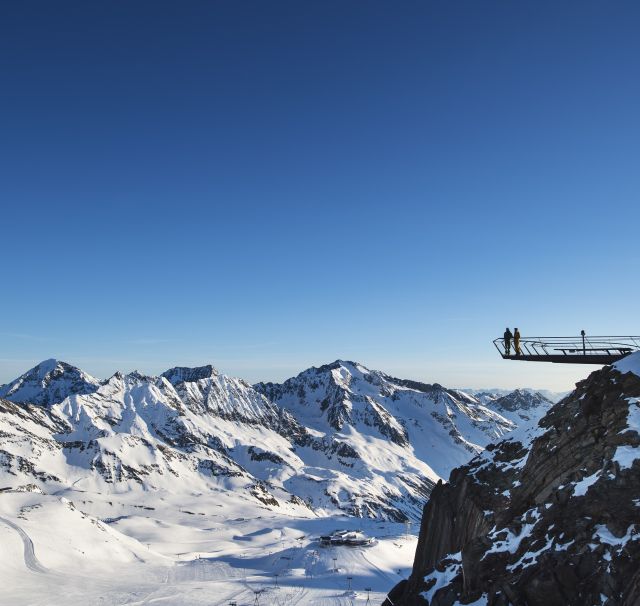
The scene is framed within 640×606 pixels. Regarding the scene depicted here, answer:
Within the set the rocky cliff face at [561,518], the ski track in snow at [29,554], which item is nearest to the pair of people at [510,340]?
the rocky cliff face at [561,518]

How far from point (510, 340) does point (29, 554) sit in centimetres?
8954

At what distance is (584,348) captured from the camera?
3142 centimetres

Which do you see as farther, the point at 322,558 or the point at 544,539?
the point at 322,558

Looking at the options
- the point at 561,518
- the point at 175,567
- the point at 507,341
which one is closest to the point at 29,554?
the point at 175,567

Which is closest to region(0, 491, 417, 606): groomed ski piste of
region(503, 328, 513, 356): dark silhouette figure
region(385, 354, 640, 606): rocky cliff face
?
region(385, 354, 640, 606): rocky cliff face

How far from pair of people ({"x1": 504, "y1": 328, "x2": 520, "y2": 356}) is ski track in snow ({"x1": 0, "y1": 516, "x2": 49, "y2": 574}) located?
8235 centimetres

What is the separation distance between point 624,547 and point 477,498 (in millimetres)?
15369

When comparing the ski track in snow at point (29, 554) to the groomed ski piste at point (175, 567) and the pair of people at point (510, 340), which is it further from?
the pair of people at point (510, 340)

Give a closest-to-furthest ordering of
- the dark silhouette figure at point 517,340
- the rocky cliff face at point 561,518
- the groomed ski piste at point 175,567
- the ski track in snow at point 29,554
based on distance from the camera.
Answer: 1. the rocky cliff face at point 561,518
2. the dark silhouette figure at point 517,340
3. the groomed ski piste at point 175,567
4. the ski track in snow at point 29,554

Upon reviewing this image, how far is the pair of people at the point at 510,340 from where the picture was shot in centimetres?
3459

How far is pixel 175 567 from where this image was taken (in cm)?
8956

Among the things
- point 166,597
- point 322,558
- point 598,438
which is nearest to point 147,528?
point 322,558

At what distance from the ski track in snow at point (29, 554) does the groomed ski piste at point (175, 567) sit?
162 mm

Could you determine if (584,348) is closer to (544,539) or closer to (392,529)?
(544,539)
